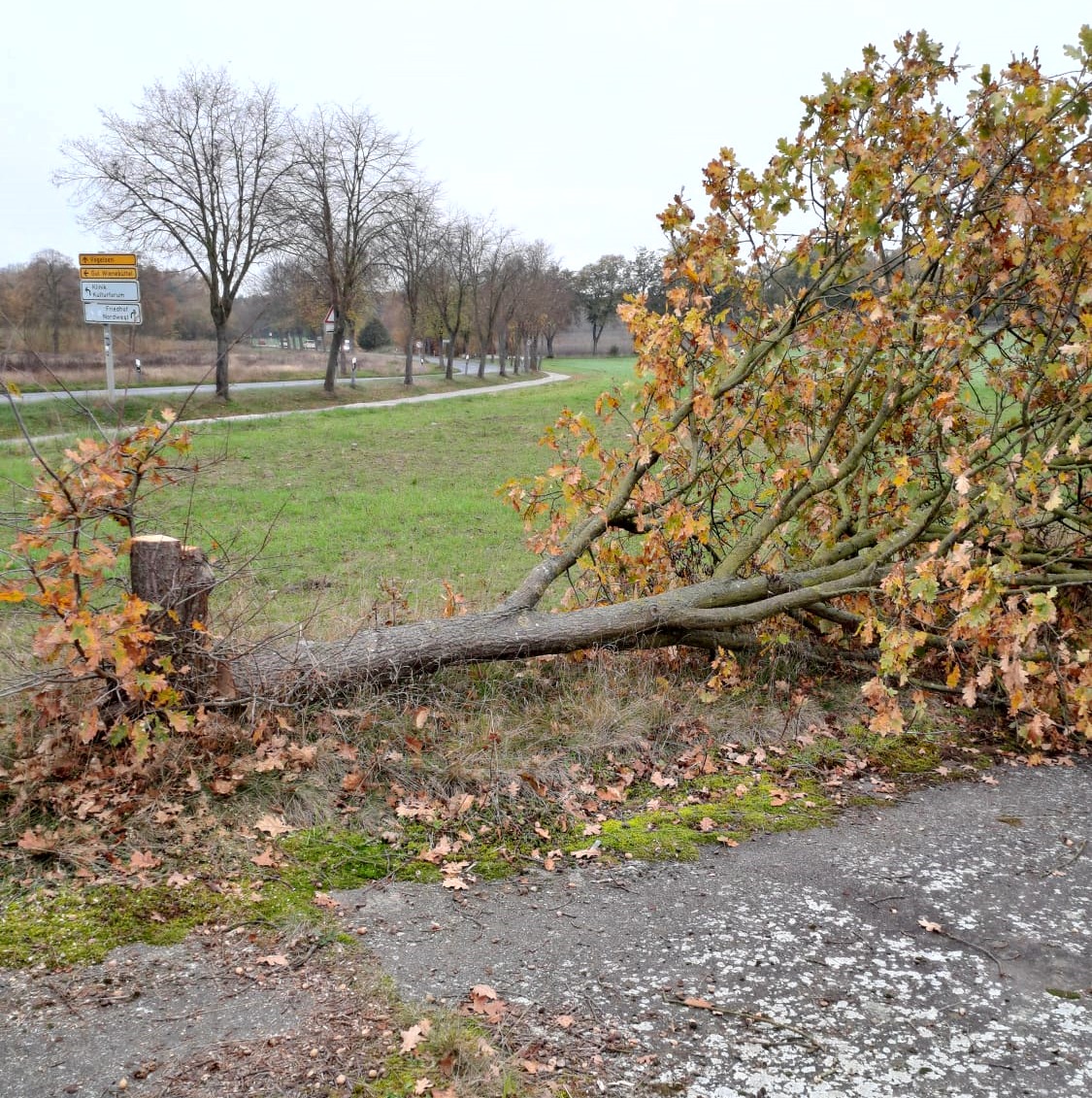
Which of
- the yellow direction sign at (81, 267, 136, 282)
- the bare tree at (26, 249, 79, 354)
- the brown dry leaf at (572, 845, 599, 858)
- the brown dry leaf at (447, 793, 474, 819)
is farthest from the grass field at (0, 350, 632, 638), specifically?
the bare tree at (26, 249, 79, 354)

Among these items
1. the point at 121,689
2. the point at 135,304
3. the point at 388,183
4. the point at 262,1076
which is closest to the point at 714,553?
the point at 121,689

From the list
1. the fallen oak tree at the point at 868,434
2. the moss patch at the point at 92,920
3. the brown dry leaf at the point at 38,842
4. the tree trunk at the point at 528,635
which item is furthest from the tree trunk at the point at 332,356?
the moss patch at the point at 92,920

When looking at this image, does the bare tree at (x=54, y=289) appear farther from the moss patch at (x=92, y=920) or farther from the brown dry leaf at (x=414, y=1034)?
the brown dry leaf at (x=414, y=1034)

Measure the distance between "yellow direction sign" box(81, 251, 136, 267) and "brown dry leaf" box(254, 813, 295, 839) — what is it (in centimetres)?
1812

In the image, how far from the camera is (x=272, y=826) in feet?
12.2

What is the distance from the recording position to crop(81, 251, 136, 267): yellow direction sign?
61.8ft

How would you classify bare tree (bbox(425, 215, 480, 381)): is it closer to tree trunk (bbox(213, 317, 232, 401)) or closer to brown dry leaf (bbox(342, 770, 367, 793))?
tree trunk (bbox(213, 317, 232, 401))

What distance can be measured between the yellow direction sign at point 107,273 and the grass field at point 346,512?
9.33ft

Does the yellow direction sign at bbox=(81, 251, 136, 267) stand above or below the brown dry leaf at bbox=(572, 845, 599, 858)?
above

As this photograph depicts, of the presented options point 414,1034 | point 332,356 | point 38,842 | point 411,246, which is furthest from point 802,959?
point 411,246

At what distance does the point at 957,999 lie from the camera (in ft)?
9.27

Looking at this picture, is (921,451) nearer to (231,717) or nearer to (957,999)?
(957,999)

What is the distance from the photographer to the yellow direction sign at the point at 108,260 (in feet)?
61.8

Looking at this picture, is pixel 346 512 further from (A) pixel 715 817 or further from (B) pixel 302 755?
(A) pixel 715 817
